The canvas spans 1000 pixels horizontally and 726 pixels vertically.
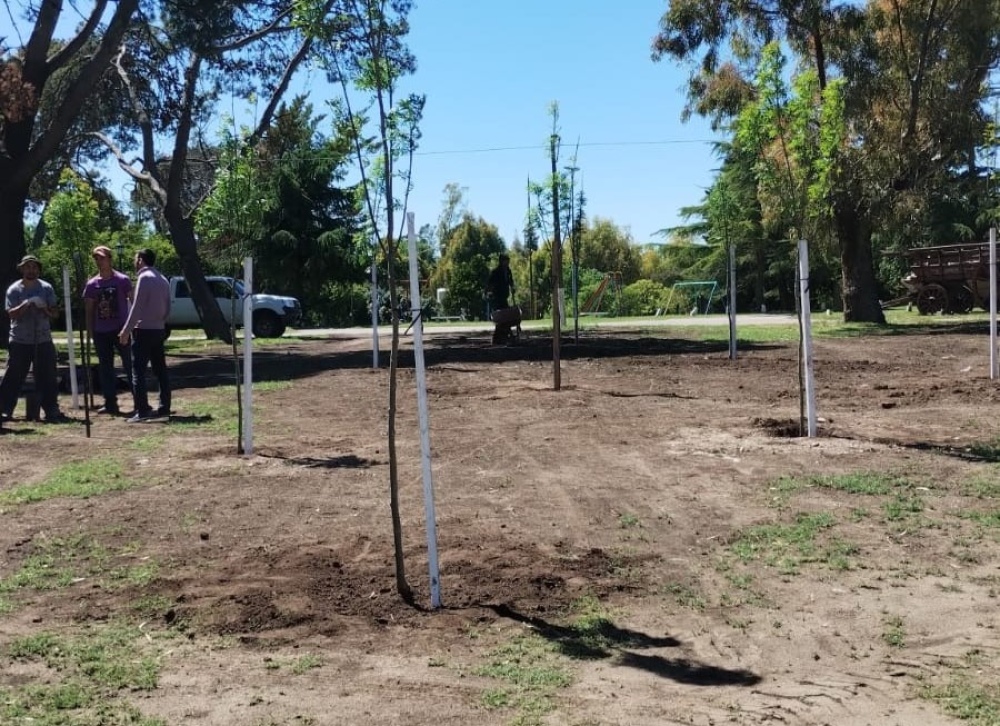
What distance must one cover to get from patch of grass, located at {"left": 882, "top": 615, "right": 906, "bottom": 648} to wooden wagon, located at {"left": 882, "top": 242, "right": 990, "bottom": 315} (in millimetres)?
28934

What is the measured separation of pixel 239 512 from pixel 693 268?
169ft

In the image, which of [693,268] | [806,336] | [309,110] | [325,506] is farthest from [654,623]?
[693,268]

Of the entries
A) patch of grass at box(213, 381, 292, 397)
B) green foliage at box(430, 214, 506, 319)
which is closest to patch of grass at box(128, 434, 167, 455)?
patch of grass at box(213, 381, 292, 397)

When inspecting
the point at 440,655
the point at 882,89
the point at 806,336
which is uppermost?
the point at 882,89

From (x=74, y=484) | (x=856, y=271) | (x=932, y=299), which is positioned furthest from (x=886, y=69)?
(x=74, y=484)

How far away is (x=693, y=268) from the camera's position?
56281 millimetres

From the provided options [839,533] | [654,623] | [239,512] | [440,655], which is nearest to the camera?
[440,655]

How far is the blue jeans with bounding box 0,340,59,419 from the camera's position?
1136 cm

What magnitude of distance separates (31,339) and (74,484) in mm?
4107

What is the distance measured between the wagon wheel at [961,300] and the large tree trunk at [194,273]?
2316 cm

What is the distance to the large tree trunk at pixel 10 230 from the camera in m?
20.5

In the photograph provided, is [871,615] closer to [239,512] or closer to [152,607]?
[152,607]

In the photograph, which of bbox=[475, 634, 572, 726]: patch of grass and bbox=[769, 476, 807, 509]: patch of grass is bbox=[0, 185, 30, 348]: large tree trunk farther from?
bbox=[475, 634, 572, 726]: patch of grass

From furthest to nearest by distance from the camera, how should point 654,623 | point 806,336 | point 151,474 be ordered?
point 806,336
point 151,474
point 654,623
